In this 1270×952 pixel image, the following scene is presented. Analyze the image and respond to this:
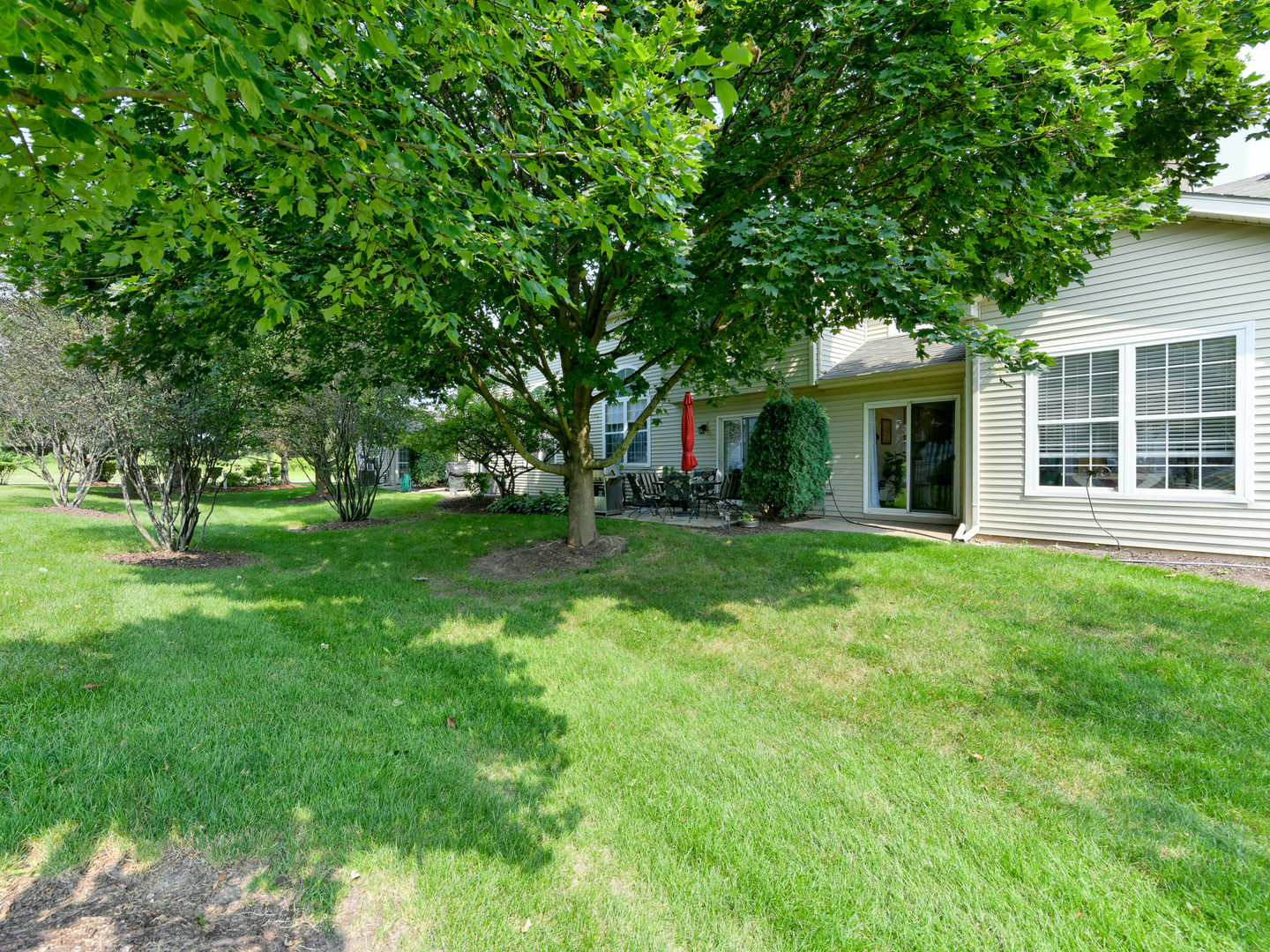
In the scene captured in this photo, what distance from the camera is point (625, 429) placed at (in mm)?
16938

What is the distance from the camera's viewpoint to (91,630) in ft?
15.6

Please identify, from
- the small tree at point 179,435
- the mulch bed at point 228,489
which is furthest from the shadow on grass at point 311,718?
the mulch bed at point 228,489

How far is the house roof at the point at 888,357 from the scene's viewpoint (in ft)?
34.1

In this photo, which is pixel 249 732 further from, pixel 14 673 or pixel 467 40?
pixel 467 40

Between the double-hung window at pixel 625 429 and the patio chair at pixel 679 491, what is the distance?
372cm

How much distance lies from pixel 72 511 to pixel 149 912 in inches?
577

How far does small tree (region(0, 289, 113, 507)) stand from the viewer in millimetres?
9516

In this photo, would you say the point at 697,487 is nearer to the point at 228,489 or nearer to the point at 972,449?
the point at 972,449

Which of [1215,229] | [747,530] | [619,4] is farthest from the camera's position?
[747,530]

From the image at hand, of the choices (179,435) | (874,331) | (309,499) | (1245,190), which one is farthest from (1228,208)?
(309,499)

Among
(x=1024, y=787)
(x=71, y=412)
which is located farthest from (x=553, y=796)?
(x=71, y=412)

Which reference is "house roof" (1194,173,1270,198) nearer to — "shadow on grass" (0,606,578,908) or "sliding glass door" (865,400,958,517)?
"sliding glass door" (865,400,958,517)

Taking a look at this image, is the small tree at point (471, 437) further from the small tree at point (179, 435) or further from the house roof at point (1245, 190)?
the house roof at point (1245, 190)

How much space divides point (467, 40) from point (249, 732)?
4.15 meters
